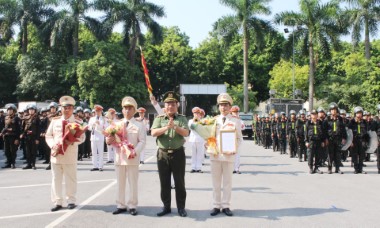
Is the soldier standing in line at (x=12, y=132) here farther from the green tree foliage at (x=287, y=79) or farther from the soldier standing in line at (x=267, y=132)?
the green tree foliage at (x=287, y=79)

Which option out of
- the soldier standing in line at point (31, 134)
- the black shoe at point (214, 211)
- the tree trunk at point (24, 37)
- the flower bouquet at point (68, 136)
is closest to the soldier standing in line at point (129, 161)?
the flower bouquet at point (68, 136)

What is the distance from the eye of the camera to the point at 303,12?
1671 inches

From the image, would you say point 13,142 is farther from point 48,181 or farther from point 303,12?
point 303,12

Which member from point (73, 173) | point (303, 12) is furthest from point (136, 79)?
point (73, 173)

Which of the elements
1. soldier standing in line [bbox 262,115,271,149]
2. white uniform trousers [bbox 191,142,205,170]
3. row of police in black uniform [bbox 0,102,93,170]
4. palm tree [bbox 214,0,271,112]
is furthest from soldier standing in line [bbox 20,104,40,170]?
palm tree [bbox 214,0,271,112]

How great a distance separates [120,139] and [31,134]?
8.29 m

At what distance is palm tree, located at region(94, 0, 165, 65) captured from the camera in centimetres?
4703

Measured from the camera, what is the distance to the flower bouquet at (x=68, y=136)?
8250mm

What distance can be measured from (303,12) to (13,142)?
110 feet

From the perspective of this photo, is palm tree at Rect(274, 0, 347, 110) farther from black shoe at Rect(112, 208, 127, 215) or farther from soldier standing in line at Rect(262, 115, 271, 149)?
black shoe at Rect(112, 208, 127, 215)

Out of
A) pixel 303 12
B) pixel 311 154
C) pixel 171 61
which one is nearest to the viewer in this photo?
pixel 311 154

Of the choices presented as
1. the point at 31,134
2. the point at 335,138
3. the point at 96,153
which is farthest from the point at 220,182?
the point at 31,134

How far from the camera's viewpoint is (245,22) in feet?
151

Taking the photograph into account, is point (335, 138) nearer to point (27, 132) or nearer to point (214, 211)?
point (214, 211)
